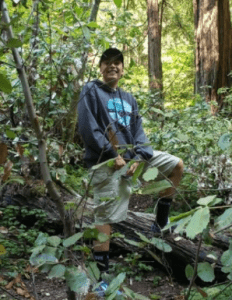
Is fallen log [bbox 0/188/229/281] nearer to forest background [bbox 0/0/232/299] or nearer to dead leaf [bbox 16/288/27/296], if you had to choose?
forest background [bbox 0/0/232/299]

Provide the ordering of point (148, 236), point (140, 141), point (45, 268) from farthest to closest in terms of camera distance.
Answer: point (148, 236) → point (140, 141) → point (45, 268)

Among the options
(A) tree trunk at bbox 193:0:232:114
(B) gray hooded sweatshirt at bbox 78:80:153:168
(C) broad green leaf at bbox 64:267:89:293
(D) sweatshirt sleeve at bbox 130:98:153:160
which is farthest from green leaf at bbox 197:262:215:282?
(A) tree trunk at bbox 193:0:232:114

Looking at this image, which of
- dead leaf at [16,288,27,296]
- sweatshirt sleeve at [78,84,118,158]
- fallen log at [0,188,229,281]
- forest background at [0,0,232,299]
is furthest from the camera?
fallen log at [0,188,229,281]

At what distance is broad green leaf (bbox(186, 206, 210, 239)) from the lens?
1.01 m

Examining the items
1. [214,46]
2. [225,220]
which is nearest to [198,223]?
[225,220]

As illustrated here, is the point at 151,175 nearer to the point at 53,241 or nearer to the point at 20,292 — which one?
the point at 53,241

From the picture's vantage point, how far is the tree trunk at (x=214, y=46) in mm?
10617

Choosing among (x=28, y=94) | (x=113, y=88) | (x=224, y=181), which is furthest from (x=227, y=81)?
(x=28, y=94)

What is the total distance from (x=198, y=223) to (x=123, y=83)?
556 centimetres

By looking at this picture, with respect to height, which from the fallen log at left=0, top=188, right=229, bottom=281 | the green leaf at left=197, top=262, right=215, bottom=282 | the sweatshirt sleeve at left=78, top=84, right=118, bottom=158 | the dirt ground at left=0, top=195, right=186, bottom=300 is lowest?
→ the dirt ground at left=0, top=195, right=186, bottom=300

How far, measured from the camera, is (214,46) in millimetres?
10695

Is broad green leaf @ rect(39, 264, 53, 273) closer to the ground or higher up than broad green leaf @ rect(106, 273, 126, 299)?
closer to the ground

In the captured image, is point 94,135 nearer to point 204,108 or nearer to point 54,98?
point 54,98

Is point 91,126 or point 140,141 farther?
point 140,141
